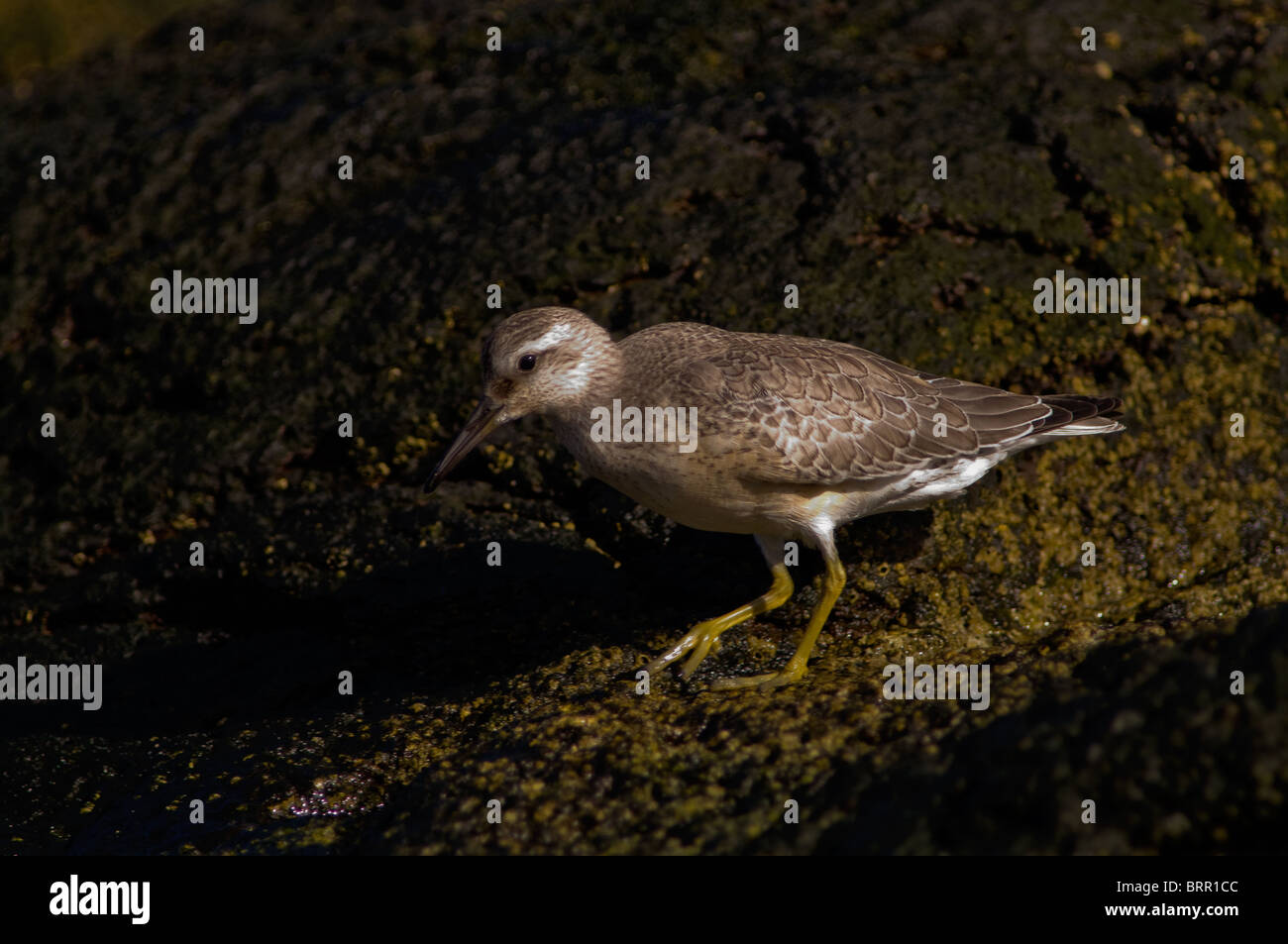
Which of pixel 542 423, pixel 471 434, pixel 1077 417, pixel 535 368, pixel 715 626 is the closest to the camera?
pixel 535 368

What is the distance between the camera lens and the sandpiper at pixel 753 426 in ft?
19.7

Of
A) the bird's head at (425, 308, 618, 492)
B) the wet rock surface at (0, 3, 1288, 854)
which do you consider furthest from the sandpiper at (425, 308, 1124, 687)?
the wet rock surface at (0, 3, 1288, 854)

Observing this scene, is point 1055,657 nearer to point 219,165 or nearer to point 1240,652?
point 1240,652

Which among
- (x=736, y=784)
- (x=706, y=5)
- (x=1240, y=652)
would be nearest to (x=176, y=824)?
(x=736, y=784)

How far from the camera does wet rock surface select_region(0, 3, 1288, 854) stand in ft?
18.6

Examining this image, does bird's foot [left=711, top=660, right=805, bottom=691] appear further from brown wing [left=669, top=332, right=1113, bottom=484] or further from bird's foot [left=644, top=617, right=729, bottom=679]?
brown wing [left=669, top=332, right=1113, bottom=484]

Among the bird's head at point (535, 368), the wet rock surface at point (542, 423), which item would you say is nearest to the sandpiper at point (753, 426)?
the bird's head at point (535, 368)

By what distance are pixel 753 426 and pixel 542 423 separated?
1951 millimetres

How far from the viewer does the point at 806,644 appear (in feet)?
20.4

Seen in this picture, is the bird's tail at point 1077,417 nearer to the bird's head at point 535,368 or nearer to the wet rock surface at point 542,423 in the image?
the wet rock surface at point 542,423

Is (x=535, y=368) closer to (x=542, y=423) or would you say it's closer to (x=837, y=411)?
(x=542, y=423)

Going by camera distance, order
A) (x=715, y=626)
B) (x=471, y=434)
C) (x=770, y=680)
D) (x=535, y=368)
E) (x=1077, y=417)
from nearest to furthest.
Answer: (x=770, y=680) < (x=535, y=368) < (x=471, y=434) < (x=715, y=626) < (x=1077, y=417)

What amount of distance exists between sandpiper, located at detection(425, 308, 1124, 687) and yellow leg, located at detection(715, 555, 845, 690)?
0.01 metres

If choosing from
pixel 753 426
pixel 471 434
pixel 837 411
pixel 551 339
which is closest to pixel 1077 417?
pixel 837 411
